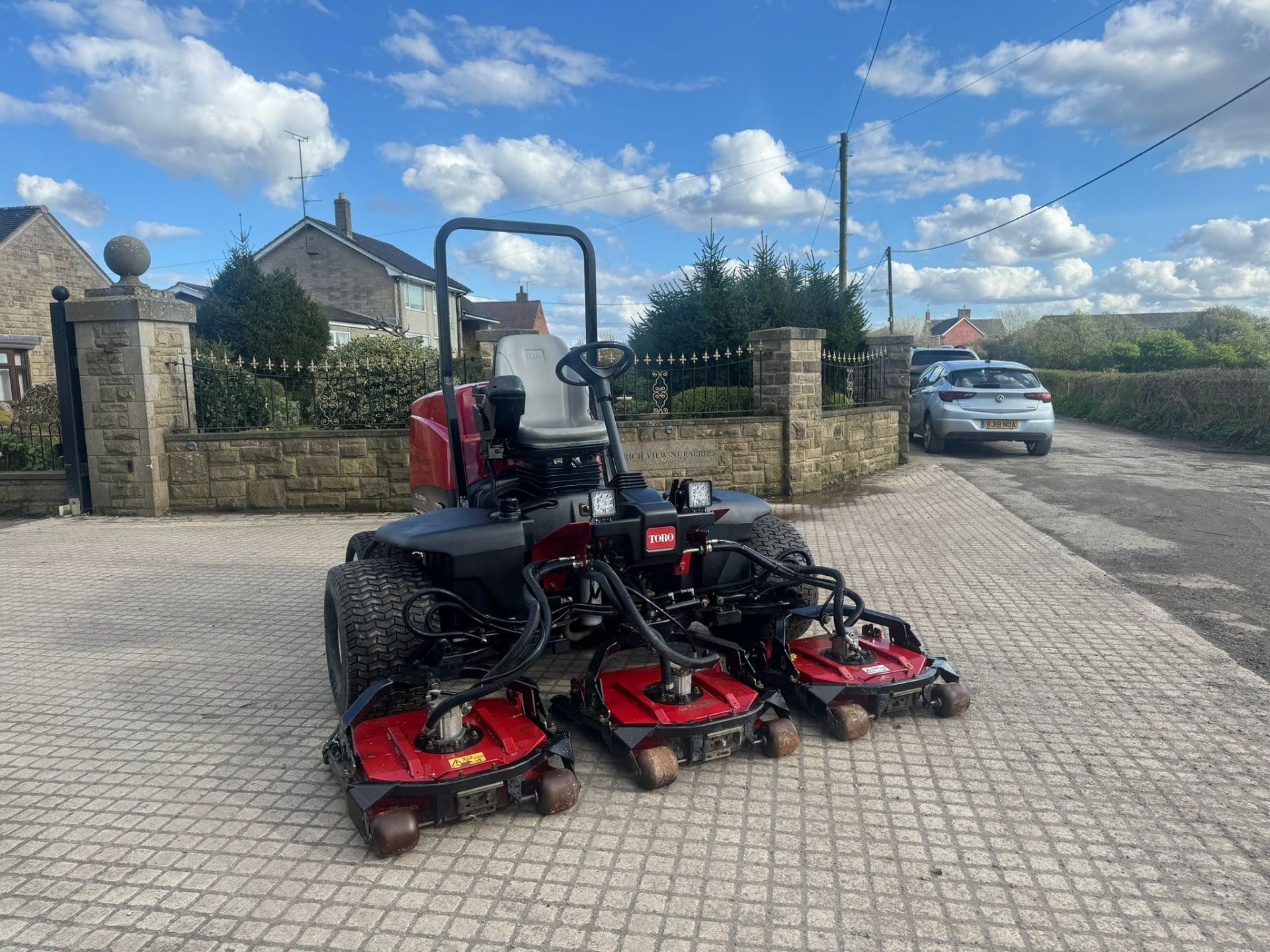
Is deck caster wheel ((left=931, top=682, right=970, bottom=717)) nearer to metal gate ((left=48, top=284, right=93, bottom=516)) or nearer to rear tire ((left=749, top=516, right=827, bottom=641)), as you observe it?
rear tire ((left=749, top=516, right=827, bottom=641))

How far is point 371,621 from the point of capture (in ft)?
11.5

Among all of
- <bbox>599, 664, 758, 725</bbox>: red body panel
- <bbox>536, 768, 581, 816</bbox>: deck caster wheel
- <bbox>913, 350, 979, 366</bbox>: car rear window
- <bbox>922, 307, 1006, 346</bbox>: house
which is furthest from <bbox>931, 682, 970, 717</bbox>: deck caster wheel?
<bbox>922, 307, 1006, 346</bbox>: house

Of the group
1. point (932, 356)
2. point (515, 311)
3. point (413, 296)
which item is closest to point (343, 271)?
point (413, 296)

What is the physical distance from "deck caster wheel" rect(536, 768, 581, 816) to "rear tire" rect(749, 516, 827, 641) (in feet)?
4.91

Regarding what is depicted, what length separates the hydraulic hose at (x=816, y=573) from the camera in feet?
12.5

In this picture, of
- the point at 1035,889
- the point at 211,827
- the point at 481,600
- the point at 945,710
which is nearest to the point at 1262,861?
the point at 1035,889

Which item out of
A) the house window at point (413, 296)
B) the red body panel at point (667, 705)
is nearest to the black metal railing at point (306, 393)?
the red body panel at point (667, 705)

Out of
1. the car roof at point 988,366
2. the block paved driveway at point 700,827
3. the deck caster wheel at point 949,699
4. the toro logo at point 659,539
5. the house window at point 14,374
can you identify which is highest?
the house window at point 14,374

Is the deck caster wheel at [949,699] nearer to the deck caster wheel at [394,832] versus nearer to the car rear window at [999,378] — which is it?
the deck caster wheel at [394,832]

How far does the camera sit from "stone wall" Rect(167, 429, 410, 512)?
10.4 meters

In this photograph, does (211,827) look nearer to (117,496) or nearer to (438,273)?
(438,273)

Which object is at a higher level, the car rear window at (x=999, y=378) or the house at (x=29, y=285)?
the house at (x=29, y=285)

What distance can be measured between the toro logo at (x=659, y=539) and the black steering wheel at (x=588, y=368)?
861 millimetres

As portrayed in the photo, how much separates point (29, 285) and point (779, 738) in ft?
121
